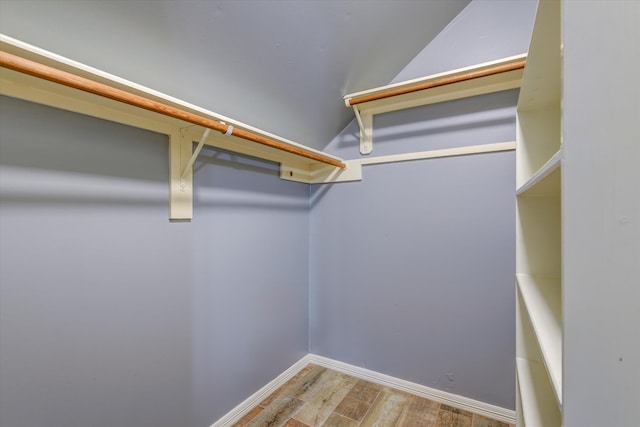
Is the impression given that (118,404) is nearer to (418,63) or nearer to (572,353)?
(572,353)

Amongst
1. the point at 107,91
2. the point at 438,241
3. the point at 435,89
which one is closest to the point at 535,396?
the point at 438,241

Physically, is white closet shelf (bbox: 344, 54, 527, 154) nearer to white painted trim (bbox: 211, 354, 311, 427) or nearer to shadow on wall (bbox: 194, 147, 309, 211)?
shadow on wall (bbox: 194, 147, 309, 211)

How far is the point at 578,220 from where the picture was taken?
438 mm

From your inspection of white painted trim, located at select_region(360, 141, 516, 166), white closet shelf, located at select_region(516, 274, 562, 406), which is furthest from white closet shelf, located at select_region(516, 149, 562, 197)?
white painted trim, located at select_region(360, 141, 516, 166)

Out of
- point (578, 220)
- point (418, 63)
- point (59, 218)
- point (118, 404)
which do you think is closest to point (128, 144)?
point (59, 218)

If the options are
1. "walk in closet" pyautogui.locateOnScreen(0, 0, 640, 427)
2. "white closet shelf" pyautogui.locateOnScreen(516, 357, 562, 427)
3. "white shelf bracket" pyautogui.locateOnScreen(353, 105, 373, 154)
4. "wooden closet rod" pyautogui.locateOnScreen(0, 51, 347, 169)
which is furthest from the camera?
"white shelf bracket" pyautogui.locateOnScreen(353, 105, 373, 154)

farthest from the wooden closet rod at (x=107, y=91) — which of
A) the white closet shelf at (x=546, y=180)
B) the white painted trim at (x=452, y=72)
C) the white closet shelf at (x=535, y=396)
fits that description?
the white closet shelf at (x=535, y=396)

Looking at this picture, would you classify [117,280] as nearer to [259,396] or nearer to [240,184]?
[240,184]

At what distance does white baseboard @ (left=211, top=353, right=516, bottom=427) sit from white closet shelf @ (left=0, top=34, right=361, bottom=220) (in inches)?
45.2

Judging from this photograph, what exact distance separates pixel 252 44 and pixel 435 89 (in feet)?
3.49

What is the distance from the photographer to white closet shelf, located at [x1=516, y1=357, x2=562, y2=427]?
818 millimetres

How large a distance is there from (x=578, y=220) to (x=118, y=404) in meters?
1.54

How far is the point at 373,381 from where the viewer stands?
6.23ft

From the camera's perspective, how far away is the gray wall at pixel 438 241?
1559 mm
